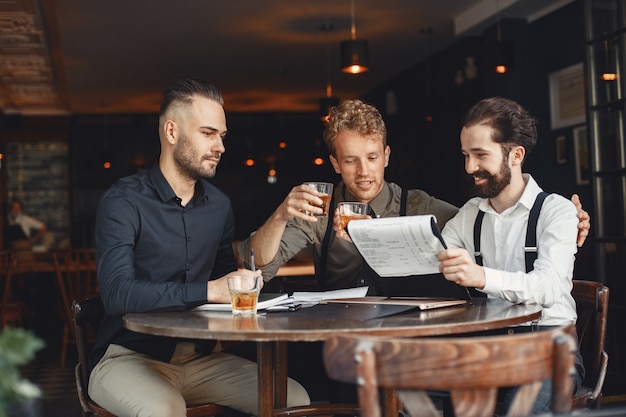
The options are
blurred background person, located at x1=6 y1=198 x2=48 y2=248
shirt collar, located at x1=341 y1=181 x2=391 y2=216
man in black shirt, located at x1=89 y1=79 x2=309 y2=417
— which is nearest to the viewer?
man in black shirt, located at x1=89 y1=79 x2=309 y2=417

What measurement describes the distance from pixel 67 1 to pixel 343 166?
15.7ft

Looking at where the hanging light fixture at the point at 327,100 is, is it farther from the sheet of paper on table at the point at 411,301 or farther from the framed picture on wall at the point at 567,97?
the sheet of paper on table at the point at 411,301

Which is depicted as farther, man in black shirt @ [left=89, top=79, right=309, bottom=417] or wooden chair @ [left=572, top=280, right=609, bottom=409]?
wooden chair @ [left=572, top=280, right=609, bottom=409]

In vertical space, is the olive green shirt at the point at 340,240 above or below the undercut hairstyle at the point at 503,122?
below

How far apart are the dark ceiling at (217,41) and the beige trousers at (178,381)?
493cm

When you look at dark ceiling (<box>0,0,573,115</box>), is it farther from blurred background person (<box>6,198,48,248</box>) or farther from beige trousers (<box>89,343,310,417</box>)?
beige trousers (<box>89,343,310,417</box>)

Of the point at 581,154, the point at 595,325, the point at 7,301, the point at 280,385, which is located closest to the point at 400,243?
the point at 280,385

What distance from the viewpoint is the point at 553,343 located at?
128 cm

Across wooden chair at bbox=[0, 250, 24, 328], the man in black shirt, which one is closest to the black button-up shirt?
the man in black shirt

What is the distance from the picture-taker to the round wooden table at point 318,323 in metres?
1.72

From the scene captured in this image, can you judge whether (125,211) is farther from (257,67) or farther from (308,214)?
(257,67)

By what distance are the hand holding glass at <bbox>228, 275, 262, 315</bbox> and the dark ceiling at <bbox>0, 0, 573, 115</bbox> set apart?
5.26m

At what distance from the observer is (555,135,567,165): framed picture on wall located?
7.17m

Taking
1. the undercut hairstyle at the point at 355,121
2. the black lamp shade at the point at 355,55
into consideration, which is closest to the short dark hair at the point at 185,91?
the undercut hairstyle at the point at 355,121
